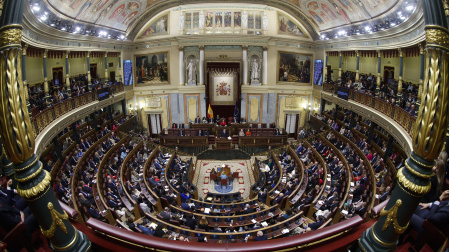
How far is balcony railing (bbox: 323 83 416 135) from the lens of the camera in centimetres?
1083

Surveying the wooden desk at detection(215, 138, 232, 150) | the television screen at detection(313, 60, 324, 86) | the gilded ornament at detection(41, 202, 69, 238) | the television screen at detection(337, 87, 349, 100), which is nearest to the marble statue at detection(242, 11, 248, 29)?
the television screen at detection(313, 60, 324, 86)

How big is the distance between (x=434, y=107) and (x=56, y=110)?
15.2 metres

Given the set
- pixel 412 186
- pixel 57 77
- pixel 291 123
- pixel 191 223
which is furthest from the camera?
pixel 291 123

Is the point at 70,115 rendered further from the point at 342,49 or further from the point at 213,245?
the point at 342,49

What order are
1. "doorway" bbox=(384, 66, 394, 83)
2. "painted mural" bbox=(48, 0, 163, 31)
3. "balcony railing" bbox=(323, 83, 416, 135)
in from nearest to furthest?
"balcony railing" bbox=(323, 83, 416, 135)
"painted mural" bbox=(48, 0, 163, 31)
"doorway" bbox=(384, 66, 394, 83)

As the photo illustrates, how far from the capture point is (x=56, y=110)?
43.2 feet

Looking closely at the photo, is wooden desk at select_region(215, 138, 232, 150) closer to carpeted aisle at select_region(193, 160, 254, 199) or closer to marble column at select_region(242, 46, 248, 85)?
carpeted aisle at select_region(193, 160, 254, 199)

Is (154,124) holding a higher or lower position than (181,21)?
lower

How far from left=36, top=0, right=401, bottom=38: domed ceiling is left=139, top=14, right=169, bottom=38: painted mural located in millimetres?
576

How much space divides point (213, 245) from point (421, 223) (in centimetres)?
241

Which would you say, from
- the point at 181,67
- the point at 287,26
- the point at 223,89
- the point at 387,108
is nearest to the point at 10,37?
the point at 387,108

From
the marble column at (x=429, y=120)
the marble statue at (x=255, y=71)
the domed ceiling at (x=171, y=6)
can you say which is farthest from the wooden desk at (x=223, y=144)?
the marble column at (x=429, y=120)

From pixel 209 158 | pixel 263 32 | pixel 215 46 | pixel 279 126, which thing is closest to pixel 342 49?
pixel 263 32

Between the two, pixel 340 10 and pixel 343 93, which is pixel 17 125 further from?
pixel 340 10
